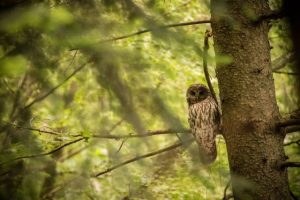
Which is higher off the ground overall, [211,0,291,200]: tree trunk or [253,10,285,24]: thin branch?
[253,10,285,24]: thin branch

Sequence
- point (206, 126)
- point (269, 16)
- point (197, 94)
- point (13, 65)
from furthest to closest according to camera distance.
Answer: point (197, 94)
point (206, 126)
point (269, 16)
point (13, 65)

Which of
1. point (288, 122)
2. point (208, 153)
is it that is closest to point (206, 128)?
point (208, 153)

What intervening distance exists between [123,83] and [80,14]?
1.34 ft

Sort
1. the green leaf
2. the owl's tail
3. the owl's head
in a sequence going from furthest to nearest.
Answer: the owl's head
the owl's tail
the green leaf

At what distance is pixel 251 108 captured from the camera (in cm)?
282

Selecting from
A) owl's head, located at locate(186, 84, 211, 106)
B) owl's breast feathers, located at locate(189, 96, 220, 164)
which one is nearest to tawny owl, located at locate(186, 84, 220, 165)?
owl's breast feathers, located at locate(189, 96, 220, 164)

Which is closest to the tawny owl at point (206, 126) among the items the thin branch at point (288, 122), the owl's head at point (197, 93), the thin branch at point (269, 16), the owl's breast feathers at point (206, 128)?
the owl's breast feathers at point (206, 128)

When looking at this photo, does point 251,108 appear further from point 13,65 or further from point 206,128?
point 13,65

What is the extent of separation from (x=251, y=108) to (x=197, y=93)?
40.8 inches

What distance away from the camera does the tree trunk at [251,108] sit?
2787mm

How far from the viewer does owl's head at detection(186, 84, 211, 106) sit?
3.75 m

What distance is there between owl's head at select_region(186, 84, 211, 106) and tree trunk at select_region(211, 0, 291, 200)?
2.80 ft

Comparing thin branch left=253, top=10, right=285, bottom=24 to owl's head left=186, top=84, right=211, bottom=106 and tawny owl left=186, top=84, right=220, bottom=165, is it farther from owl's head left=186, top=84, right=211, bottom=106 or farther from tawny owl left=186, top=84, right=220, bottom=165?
owl's head left=186, top=84, right=211, bottom=106

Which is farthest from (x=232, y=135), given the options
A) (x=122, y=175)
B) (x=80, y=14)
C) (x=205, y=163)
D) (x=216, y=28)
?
(x=80, y=14)
